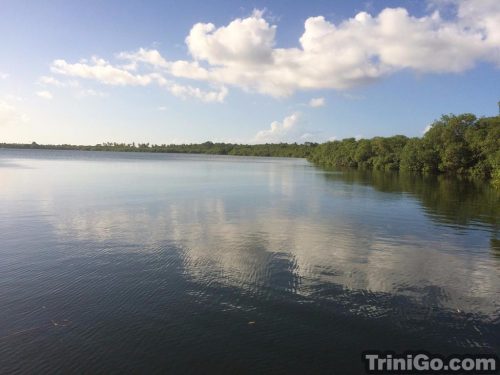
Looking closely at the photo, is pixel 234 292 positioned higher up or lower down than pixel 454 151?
lower down

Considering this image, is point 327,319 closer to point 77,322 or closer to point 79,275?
point 77,322

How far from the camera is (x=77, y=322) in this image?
9.82 meters

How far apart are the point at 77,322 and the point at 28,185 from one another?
36288 millimetres

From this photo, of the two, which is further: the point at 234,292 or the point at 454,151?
the point at 454,151

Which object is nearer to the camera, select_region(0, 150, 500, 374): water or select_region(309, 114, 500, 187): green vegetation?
select_region(0, 150, 500, 374): water

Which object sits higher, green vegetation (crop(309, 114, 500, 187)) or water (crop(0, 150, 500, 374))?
green vegetation (crop(309, 114, 500, 187))

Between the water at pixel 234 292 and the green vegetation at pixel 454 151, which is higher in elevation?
the green vegetation at pixel 454 151

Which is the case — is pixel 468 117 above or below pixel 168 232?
above

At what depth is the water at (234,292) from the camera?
28.4 ft

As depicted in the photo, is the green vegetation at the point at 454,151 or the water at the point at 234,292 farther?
the green vegetation at the point at 454,151

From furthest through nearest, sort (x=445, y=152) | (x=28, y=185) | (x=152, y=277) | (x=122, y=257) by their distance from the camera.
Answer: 1. (x=445, y=152)
2. (x=28, y=185)
3. (x=122, y=257)
4. (x=152, y=277)

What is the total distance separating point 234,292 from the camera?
39.4 feet

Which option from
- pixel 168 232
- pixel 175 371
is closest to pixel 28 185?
pixel 168 232

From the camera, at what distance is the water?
866cm
